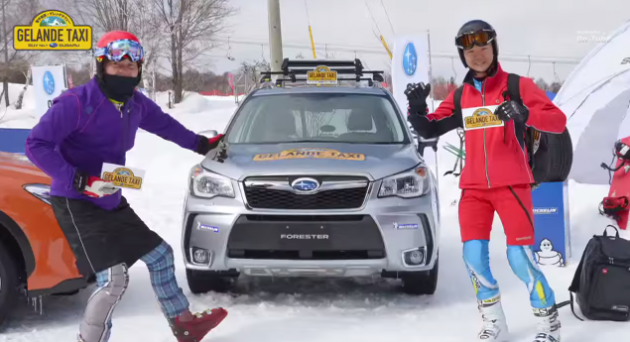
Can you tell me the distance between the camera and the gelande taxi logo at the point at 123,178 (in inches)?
125

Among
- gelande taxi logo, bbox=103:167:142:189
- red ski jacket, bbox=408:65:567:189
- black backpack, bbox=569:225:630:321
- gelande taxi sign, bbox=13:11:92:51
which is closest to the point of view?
gelande taxi logo, bbox=103:167:142:189

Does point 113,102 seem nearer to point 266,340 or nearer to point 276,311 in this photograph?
point 266,340

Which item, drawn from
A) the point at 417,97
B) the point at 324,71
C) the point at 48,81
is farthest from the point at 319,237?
the point at 48,81

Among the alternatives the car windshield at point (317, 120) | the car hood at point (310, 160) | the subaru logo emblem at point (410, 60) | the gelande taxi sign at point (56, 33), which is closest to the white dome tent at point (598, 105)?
the subaru logo emblem at point (410, 60)

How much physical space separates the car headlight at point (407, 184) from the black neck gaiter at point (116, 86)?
1828 mm

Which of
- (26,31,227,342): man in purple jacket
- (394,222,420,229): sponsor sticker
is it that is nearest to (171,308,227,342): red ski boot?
(26,31,227,342): man in purple jacket

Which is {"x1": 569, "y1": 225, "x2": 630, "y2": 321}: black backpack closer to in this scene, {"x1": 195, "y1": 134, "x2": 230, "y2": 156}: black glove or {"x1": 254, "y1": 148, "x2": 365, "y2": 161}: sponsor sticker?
{"x1": 254, "y1": 148, "x2": 365, "y2": 161}: sponsor sticker

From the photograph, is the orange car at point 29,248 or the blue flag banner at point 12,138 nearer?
the orange car at point 29,248

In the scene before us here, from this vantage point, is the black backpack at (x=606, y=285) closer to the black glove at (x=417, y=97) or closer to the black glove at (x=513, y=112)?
the black glove at (x=513, y=112)

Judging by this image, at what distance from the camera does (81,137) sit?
10.6 feet

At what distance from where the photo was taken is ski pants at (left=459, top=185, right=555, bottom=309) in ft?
11.5

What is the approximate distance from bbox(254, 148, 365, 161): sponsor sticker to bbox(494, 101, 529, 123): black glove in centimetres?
133

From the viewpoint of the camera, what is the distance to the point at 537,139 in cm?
365

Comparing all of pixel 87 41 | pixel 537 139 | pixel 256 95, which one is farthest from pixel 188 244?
pixel 87 41
